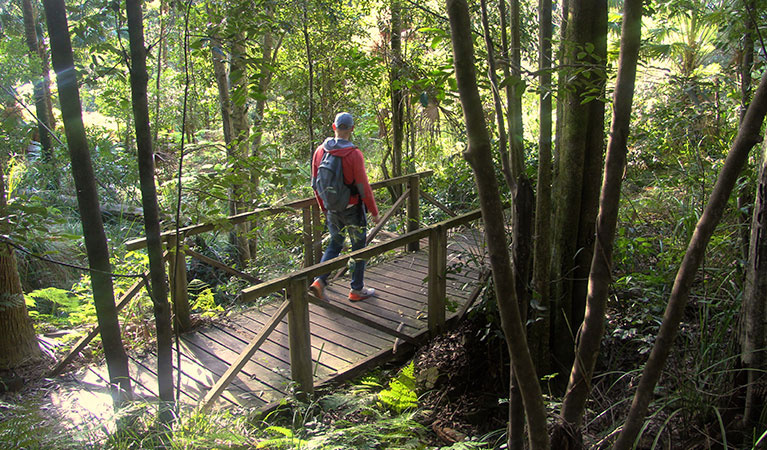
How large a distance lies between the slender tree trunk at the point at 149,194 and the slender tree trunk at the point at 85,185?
0.20m

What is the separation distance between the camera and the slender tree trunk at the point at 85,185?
2297 millimetres

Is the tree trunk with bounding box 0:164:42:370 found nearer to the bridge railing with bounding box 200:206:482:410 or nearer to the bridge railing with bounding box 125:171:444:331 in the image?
the bridge railing with bounding box 125:171:444:331

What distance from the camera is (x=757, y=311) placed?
2467mm

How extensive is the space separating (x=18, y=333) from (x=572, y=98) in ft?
15.5

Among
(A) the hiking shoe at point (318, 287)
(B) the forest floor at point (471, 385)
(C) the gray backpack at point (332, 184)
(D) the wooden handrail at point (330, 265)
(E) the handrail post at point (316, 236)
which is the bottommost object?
(B) the forest floor at point (471, 385)

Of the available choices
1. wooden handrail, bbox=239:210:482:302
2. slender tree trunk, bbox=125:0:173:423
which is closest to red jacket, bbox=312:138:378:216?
wooden handrail, bbox=239:210:482:302

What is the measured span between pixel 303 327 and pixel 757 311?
2668 mm

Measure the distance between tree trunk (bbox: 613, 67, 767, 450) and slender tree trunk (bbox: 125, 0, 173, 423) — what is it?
210cm

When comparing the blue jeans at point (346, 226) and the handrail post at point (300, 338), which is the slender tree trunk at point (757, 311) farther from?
the blue jeans at point (346, 226)

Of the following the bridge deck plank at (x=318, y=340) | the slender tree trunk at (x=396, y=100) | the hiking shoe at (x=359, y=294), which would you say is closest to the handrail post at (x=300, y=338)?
the bridge deck plank at (x=318, y=340)

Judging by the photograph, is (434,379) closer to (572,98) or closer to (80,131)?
(572,98)

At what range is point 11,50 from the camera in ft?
33.8

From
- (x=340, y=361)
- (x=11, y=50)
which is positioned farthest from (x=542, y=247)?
(x=11, y=50)

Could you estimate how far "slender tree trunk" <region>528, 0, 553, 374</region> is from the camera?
9.87 ft
